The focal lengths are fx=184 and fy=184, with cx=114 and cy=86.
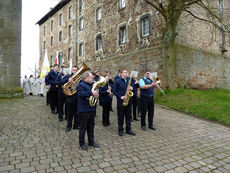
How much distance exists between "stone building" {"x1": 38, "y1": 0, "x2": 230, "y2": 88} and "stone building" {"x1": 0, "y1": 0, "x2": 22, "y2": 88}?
5626 millimetres

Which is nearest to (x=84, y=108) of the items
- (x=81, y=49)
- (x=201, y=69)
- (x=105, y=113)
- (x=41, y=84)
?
(x=105, y=113)

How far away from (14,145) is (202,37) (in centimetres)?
1663

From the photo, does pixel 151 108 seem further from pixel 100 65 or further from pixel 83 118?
pixel 100 65

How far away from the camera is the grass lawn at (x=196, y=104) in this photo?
26.1 ft

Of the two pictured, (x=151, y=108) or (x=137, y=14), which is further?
(x=137, y=14)

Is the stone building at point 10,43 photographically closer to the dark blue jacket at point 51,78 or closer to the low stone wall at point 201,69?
the dark blue jacket at point 51,78

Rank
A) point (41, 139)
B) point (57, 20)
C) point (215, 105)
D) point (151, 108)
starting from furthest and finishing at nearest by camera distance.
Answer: point (57, 20) → point (215, 105) → point (151, 108) → point (41, 139)

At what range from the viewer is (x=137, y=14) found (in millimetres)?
15930

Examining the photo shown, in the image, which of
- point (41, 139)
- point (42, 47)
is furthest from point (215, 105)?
point (42, 47)

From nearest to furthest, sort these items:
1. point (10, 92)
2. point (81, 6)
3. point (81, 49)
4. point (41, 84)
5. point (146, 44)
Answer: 1. point (10, 92)
2. point (41, 84)
3. point (146, 44)
4. point (81, 6)
5. point (81, 49)

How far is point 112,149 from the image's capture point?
428 cm

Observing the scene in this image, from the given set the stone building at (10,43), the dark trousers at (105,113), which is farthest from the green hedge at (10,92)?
the dark trousers at (105,113)

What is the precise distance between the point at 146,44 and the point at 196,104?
7.15 m

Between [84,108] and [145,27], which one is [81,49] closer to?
[145,27]
